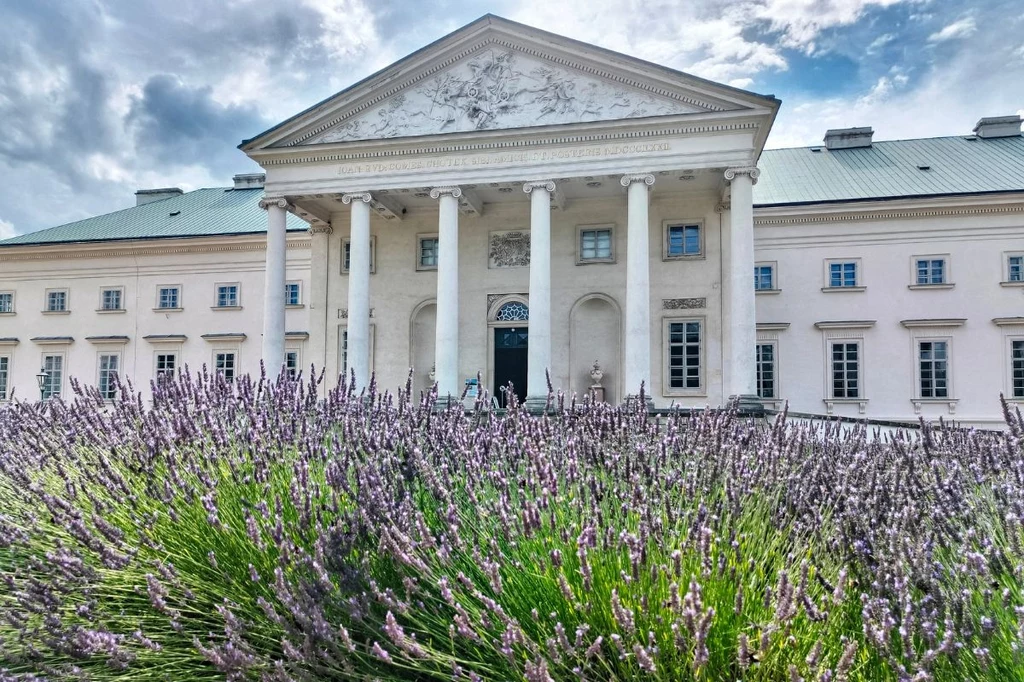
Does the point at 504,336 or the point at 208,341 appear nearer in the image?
the point at 504,336

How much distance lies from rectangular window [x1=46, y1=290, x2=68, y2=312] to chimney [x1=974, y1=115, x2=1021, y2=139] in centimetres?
3748

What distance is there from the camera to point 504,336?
24.2m

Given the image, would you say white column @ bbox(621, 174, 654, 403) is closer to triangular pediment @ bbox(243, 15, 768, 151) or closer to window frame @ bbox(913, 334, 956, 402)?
triangular pediment @ bbox(243, 15, 768, 151)

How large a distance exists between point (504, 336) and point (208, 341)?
13.4 m

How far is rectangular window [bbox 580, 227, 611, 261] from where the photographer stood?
23.8m

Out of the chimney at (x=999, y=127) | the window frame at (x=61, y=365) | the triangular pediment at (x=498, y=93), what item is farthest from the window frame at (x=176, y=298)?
the chimney at (x=999, y=127)

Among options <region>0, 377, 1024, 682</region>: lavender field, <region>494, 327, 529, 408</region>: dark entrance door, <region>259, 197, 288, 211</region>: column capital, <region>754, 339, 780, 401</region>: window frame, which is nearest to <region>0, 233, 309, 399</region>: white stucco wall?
<region>259, 197, 288, 211</region>: column capital

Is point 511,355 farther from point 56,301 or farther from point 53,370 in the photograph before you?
point 56,301

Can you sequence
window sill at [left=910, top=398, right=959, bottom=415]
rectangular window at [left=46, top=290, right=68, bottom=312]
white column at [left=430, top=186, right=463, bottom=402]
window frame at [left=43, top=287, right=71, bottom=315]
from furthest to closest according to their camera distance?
rectangular window at [left=46, top=290, right=68, bottom=312] → window frame at [left=43, top=287, right=71, bottom=315] → window sill at [left=910, top=398, right=959, bottom=415] → white column at [left=430, top=186, right=463, bottom=402]

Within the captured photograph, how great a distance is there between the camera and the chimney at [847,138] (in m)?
31.1

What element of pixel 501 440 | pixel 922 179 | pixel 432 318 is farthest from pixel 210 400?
pixel 922 179

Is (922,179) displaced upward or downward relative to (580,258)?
upward

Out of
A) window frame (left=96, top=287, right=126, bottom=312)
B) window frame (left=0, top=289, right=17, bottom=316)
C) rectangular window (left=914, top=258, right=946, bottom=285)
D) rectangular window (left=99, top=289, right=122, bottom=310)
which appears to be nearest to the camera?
rectangular window (left=914, top=258, right=946, bottom=285)

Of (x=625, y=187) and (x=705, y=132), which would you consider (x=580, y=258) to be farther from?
(x=705, y=132)
